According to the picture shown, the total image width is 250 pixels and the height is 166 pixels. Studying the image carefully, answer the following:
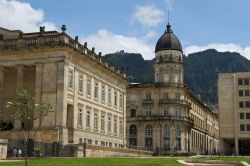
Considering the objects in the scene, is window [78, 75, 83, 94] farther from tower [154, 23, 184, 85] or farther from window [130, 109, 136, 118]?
tower [154, 23, 184, 85]

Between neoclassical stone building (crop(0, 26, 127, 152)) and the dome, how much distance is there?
155 feet

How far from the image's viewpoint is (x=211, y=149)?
487 ft

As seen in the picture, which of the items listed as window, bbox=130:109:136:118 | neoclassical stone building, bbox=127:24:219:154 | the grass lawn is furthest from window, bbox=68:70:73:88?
window, bbox=130:109:136:118

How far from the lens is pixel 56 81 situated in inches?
2312

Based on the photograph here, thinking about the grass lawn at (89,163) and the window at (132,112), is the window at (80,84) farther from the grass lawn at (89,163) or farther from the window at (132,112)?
the window at (132,112)

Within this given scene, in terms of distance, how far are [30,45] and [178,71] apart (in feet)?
194

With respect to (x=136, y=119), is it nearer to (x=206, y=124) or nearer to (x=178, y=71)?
(x=178, y=71)

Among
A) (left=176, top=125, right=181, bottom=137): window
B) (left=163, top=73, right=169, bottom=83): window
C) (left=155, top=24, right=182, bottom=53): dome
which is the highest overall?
(left=155, top=24, right=182, bottom=53): dome

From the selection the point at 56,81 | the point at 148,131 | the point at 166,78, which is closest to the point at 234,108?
the point at 166,78

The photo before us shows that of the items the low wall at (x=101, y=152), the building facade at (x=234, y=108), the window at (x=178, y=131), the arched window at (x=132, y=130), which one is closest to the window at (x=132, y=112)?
the arched window at (x=132, y=130)

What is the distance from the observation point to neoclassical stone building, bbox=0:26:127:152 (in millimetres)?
58125

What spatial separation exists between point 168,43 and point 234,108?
87.9 ft

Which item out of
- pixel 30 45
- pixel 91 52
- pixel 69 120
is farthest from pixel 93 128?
pixel 30 45

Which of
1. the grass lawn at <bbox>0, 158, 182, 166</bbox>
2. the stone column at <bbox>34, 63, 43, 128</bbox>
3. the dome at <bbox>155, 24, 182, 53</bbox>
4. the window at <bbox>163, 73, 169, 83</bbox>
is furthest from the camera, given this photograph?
the dome at <bbox>155, 24, 182, 53</bbox>
